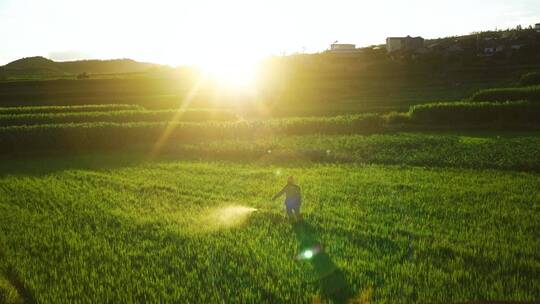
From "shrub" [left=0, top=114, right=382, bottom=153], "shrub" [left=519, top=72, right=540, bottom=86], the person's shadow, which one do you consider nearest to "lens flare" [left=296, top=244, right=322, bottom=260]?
the person's shadow

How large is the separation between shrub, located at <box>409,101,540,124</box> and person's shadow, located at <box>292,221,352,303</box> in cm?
2705

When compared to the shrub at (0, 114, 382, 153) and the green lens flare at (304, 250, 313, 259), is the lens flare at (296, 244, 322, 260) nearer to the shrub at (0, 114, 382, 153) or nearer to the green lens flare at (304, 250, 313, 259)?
the green lens flare at (304, 250, 313, 259)

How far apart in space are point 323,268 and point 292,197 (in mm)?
3442

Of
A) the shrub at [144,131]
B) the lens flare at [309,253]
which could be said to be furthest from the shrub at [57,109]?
the lens flare at [309,253]

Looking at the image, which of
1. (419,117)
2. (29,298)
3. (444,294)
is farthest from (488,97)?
(29,298)

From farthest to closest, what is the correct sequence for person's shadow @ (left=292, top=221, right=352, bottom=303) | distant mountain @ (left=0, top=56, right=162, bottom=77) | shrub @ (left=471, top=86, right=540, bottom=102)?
1. distant mountain @ (left=0, top=56, right=162, bottom=77)
2. shrub @ (left=471, top=86, right=540, bottom=102)
3. person's shadow @ (left=292, top=221, right=352, bottom=303)

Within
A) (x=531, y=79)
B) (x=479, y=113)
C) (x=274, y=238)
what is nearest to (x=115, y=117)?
(x=479, y=113)

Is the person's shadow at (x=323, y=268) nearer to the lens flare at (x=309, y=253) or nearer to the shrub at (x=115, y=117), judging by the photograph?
the lens flare at (x=309, y=253)

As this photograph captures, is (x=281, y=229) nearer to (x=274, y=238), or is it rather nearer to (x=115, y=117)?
(x=274, y=238)

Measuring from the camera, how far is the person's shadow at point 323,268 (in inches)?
369

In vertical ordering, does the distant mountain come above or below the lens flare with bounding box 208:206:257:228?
above

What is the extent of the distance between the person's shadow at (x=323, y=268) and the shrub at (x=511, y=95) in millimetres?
32022

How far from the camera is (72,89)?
200ft

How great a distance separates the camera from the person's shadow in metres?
9.38
